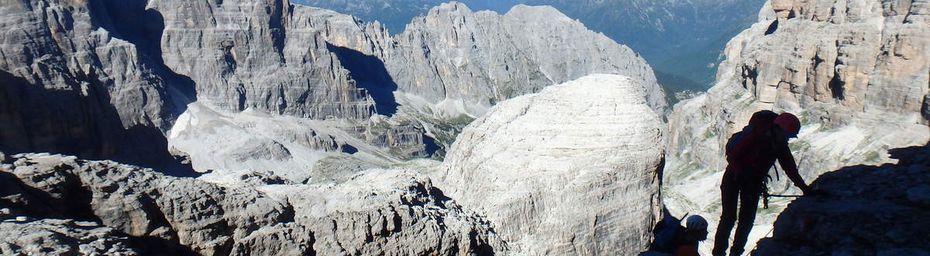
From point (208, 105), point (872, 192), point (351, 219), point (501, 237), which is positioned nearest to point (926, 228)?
point (872, 192)

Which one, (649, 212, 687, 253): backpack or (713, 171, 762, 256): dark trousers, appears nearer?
(649, 212, 687, 253): backpack

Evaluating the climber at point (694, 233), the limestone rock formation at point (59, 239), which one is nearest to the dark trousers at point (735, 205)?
the climber at point (694, 233)

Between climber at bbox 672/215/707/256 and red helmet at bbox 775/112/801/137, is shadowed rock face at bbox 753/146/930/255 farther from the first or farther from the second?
red helmet at bbox 775/112/801/137

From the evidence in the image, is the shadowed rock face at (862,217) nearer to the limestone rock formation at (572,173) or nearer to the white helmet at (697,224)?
the white helmet at (697,224)

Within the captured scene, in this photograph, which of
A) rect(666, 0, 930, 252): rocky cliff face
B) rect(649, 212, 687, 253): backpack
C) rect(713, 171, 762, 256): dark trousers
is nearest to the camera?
rect(649, 212, 687, 253): backpack

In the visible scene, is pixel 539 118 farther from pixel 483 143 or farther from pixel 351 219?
pixel 351 219

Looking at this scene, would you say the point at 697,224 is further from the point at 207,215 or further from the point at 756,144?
the point at 207,215

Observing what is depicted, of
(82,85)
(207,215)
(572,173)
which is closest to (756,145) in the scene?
(207,215)

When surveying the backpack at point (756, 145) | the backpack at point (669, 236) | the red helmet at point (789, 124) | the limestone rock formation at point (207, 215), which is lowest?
the limestone rock formation at point (207, 215)

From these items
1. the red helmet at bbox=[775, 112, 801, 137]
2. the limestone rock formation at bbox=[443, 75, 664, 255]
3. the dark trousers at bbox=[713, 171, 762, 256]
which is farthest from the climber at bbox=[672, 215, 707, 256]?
the limestone rock formation at bbox=[443, 75, 664, 255]
